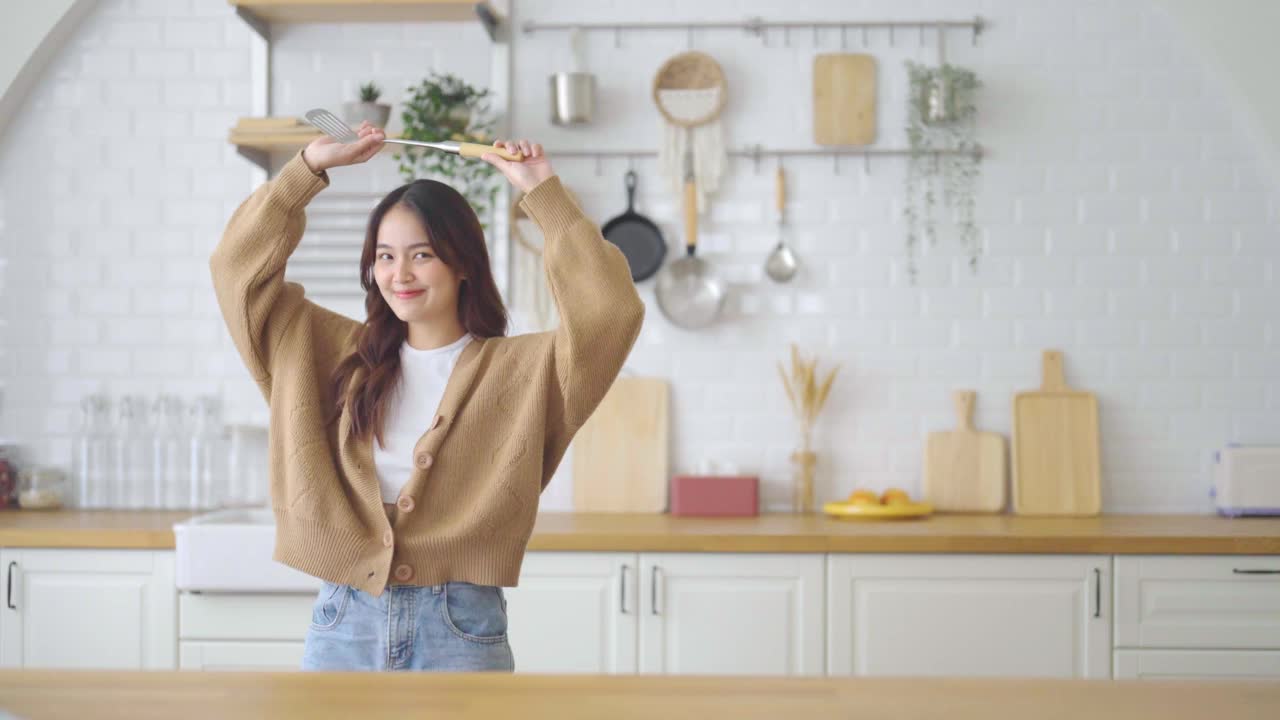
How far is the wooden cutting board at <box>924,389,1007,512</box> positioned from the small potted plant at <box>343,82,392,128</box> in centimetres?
185

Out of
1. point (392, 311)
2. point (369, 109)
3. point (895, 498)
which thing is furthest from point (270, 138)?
point (895, 498)

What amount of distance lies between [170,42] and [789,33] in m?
1.90

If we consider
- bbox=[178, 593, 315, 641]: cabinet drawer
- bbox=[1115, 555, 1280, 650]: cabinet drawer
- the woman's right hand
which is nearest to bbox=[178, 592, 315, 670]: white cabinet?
bbox=[178, 593, 315, 641]: cabinet drawer

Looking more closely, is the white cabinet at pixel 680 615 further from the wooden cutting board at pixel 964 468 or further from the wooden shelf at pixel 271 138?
the wooden shelf at pixel 271 138

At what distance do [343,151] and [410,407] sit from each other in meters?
0.41

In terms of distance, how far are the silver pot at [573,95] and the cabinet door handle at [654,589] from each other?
53.5 inches

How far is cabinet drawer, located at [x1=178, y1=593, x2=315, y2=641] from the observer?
3.17 meters

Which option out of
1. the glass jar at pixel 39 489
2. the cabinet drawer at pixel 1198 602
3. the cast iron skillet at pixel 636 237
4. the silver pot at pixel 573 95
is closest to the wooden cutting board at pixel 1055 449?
the cabinet drawer at pixel 1198 602

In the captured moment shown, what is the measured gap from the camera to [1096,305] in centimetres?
377

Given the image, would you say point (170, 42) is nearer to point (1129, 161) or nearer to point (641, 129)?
point (641, 129)

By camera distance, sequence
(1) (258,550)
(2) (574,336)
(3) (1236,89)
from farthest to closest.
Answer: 1. (3) (1236,89)
2. (1) (258,550)
3. (2) (574,336)

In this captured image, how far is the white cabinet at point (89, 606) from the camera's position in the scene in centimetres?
323

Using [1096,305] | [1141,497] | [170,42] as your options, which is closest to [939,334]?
[1096,305]

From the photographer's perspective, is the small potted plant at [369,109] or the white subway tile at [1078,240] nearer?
the small potted plant at [369,109]
